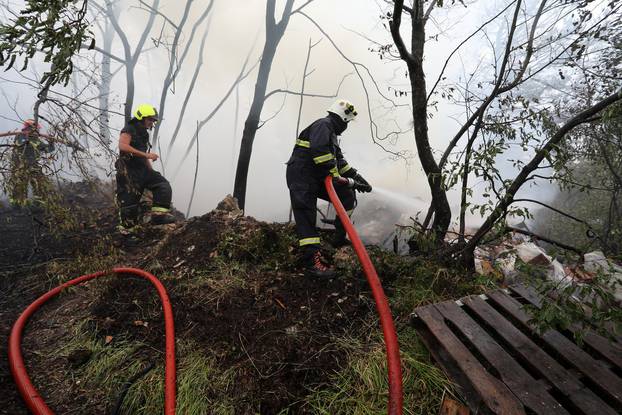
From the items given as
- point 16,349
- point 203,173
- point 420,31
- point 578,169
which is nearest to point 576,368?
point 420,31

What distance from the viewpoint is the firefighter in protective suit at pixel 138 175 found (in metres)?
4.32

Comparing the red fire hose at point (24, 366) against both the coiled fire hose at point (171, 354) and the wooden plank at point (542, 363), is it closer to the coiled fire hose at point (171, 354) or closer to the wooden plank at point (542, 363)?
the coiled fire hose at point (171, 354)

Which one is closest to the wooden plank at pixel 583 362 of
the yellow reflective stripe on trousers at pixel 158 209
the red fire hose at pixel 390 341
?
the red fire hose at pixel 390 341

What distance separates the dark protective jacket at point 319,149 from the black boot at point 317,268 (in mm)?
879

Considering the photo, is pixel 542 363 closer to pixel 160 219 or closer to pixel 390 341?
pixel 390 341

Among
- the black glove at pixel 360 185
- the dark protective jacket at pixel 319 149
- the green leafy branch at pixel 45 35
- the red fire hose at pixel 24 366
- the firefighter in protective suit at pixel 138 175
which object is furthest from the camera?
the firefighter in protective suit at pixel 138 175

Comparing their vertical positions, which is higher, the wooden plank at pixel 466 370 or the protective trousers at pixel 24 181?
the protective trousers at pixel 24 181

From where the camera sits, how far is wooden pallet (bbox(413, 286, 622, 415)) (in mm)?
1625

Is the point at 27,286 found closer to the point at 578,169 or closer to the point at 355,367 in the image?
the point at 355,367

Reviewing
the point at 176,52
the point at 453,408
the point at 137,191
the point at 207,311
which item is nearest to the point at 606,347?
the point at 453,408

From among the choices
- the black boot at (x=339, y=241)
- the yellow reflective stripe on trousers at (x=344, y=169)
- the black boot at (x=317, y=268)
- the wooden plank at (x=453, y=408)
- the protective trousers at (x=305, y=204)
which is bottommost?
the wooden plank at (x=453, y=408)

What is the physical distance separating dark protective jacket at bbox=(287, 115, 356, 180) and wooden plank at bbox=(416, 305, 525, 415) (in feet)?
5.24

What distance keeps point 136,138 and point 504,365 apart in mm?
5052

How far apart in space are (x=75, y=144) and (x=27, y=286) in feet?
6.25
